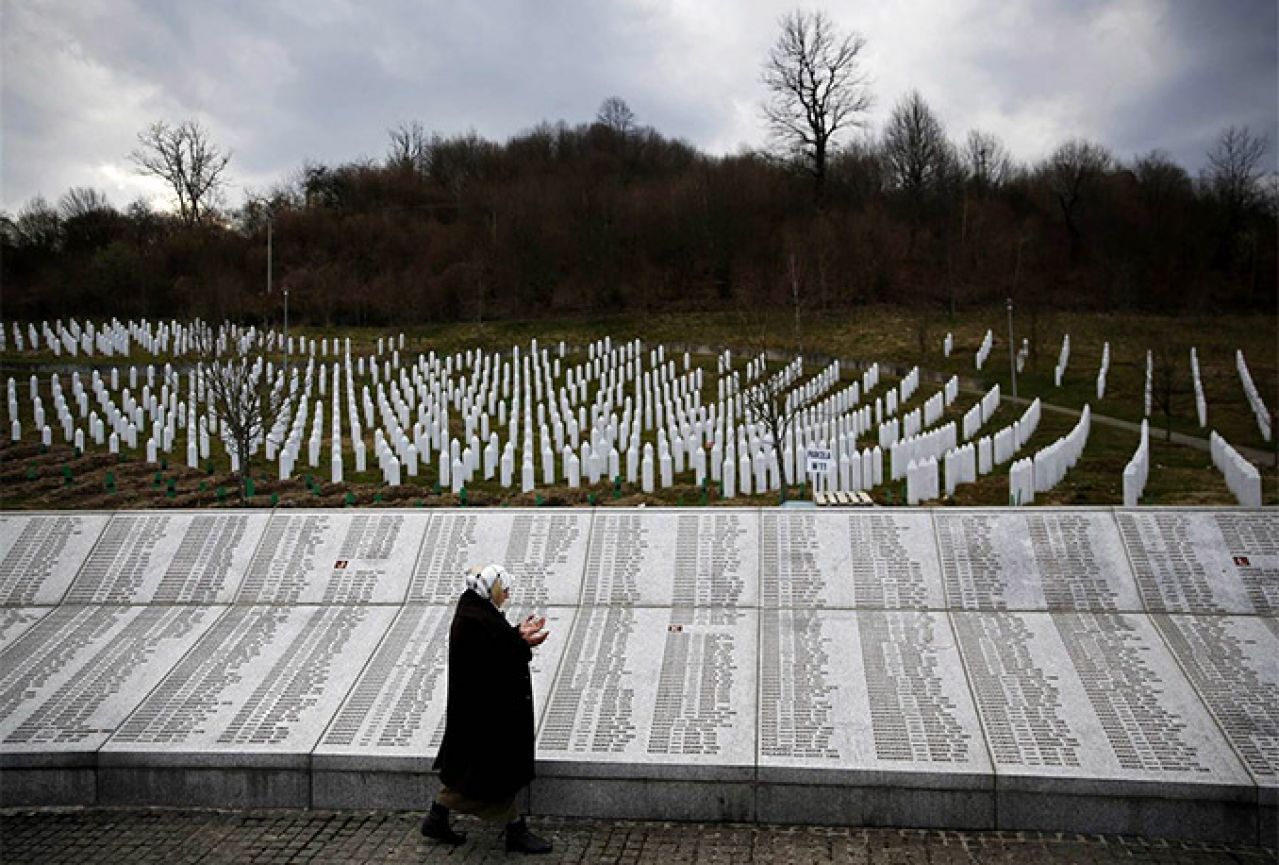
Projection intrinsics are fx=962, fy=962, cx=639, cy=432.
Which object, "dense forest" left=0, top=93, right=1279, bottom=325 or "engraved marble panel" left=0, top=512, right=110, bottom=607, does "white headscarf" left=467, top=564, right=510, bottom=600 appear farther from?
"dense forest" left=0, top=93, right=1279, bottom=325

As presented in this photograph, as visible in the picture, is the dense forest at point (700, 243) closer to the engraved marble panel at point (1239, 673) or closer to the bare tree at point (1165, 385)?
the bare tree at point (1165, 385)

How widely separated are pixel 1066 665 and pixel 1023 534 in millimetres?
1594

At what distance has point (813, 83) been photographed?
193ft

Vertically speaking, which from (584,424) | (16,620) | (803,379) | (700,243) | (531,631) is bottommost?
(16,620)

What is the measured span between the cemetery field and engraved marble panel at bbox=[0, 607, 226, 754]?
218 inches

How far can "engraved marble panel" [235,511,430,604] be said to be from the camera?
8.45 metres

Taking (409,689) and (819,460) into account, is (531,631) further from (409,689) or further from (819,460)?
(819,460)

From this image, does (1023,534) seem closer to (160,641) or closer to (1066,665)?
(1066,665)

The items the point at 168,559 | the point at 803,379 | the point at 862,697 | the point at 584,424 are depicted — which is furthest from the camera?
the point at 803,379

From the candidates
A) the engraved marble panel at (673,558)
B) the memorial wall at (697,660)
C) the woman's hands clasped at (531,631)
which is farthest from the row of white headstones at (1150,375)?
the woman's hands clasped at (531,631)

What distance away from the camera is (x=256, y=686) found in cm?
729

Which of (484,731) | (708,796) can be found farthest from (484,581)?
(708,796)

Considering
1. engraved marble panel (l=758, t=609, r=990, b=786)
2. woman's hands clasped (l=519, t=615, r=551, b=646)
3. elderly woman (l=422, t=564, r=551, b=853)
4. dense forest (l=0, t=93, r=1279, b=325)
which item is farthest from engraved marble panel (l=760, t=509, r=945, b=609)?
dense forest (l=0, t=93, r=1279, b=325)

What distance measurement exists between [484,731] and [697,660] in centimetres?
202
